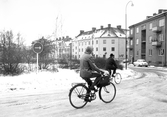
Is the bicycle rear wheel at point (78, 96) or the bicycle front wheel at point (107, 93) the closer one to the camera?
the bicycle rear wheel at point (78, 96)

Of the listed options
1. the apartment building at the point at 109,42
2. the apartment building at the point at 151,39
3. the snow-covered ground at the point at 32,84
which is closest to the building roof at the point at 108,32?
the apartment building at the point at 109,42

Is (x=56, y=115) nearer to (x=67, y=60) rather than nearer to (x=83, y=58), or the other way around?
(x=83, y=58)

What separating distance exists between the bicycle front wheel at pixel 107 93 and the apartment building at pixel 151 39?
3473 centimetres

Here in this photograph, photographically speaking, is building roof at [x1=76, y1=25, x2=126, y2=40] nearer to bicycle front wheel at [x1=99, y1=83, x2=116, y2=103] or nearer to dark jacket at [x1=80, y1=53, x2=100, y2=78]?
bicycle front wheel at [x1=99, y1=83, x2=116, y2=103]

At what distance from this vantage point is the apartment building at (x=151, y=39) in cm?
4128

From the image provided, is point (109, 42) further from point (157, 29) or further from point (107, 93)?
point (107, 93)

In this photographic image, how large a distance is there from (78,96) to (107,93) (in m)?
1.27

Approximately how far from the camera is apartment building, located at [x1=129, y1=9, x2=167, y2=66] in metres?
41.3

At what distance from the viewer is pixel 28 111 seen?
5801 millimetres

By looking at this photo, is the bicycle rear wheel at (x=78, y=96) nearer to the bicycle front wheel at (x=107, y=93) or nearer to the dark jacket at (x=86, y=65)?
the dark jacket at (x=86, y=65)

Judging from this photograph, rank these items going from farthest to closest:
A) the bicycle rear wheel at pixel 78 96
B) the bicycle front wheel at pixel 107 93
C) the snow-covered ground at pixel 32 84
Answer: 1. the snow-covered ground at pixel 32 84
2. the bicycle front wheel at pixel 107 93
3. the bicycle rear wheel at pixel 78 96

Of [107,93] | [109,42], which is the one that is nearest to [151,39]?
[109,42]

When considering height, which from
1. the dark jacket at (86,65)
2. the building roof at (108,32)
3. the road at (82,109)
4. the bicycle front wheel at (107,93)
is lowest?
the road at (82,109)

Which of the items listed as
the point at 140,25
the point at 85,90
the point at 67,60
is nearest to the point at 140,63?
the point at 140,25
